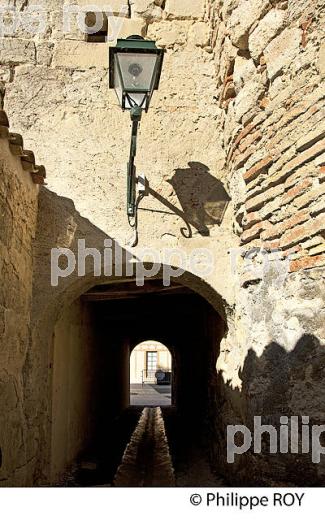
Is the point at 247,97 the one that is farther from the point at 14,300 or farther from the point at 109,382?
the point at 109,382

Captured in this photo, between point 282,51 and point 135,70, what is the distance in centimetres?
101

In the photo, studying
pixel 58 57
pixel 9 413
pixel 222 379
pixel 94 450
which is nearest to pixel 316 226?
pixel 222 379

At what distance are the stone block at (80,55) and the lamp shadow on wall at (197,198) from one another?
1.20 metres

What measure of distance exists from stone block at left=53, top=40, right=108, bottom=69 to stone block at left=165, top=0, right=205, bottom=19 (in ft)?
2.18

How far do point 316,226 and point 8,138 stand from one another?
6.56 ft

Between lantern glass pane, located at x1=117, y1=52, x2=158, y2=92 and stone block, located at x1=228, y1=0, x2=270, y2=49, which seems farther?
stone block, located at x1=228, y1=0, x2=270, y2=49

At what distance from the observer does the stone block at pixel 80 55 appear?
15.1ft

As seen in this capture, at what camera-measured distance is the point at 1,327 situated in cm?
331

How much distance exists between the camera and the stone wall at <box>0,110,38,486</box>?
3.33 metres

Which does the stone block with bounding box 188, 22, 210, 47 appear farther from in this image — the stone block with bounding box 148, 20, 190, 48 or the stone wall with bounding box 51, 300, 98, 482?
the stone wall with bounding box 51, 300, 98, 482

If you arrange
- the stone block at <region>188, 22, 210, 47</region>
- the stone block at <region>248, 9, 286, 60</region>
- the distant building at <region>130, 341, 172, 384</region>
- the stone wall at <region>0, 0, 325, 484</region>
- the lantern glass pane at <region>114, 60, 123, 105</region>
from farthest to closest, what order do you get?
the distant building at <region>130, 341, 172, 384</region> → the stone block at <region>188, 22, 210, 47</region> → the stone block at <region>248, 9, 286, 60</region> → the lantern glass pane at <region>114, 60, 123, 105</region> → the stone wall at <region>0, 0, 325, 484</region>

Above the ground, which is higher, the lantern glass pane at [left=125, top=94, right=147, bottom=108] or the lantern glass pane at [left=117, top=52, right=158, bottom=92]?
the lantern glass pane at [left=117, top=52, right=158, bottom=92]

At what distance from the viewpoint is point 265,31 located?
382 cm

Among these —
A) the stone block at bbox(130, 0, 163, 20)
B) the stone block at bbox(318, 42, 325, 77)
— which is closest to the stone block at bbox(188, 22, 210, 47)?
the stone block at bbox(130, 0, 163, 20)
